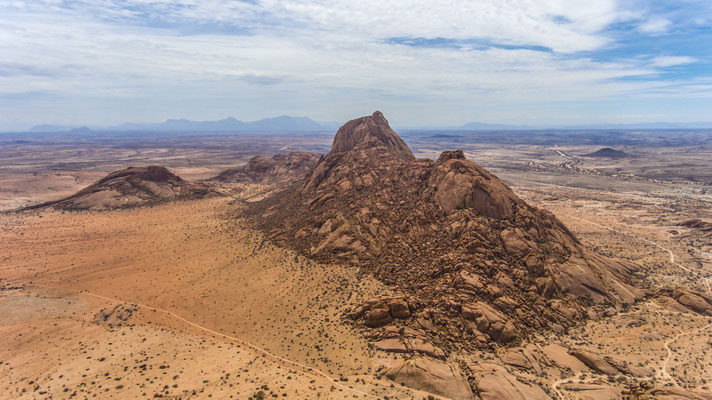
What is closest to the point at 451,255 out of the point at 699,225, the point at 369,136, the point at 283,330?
the point at 283,330

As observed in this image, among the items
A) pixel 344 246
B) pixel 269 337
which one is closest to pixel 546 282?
pixel 344 246

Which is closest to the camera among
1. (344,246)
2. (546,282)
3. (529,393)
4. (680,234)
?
(529,393)

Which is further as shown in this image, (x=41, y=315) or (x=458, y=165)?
(x=458, y=165)

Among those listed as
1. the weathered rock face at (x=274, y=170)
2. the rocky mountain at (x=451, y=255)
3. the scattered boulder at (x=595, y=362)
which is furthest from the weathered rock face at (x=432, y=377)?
the weathered rock face at (x=274, y=170)

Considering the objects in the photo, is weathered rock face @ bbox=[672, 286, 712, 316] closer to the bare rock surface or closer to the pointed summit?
the bare rock surface

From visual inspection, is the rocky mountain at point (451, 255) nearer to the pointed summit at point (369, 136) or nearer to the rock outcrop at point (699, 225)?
the pointed summit at point (369, 136)

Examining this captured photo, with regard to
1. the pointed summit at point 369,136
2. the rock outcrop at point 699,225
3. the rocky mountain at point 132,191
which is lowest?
the rock outcrop at point 699,225

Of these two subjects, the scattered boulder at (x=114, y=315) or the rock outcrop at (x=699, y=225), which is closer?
the scattered boulder at (x=114, y=315)

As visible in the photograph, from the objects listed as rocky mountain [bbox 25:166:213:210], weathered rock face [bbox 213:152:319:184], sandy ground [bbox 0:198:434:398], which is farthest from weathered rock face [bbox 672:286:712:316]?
weathered rock face [bbox 213:152:319:184]

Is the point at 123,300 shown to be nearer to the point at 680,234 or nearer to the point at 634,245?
the point at 634,245
